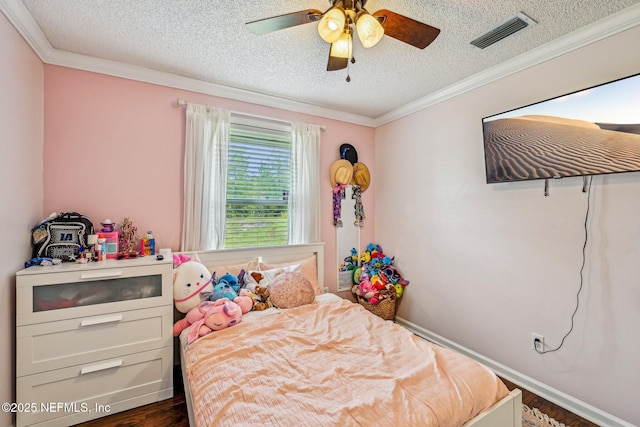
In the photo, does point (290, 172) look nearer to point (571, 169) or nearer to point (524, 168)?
point (524, 168)

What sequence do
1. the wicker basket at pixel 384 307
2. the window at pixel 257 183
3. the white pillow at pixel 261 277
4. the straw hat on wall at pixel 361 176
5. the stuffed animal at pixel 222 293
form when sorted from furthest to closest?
the straw hat on wall at pixel 361 176, the wicker basket at pixel 384 307, the window at pixel 257 183, the white pillow at pixel 261 277, the stuffed animal at pixel 222 293

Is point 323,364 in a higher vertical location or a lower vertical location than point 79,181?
lower

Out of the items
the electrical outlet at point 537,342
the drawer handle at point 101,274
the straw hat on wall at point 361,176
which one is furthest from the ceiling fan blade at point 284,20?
the electrical outlet at point 537,342

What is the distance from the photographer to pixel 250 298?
7.55ft

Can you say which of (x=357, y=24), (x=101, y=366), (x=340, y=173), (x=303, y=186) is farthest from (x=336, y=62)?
(x=101, y=366)

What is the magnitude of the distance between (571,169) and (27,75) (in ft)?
11.9

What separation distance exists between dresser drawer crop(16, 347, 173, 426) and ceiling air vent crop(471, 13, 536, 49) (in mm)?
3093

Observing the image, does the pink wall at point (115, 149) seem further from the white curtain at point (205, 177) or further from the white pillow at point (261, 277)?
the white pillow at point (261, 277)

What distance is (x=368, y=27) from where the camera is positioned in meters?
1.33

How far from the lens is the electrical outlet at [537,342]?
2072 millimetres

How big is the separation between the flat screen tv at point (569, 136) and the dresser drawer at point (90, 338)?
278 centimetres

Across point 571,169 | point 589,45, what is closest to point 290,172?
point 571,169

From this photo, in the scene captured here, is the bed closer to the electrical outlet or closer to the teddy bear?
the teddy bear

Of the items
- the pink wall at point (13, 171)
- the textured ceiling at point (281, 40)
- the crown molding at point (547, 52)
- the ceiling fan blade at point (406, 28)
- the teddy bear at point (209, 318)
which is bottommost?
the teddy bear at point (209, 318)
